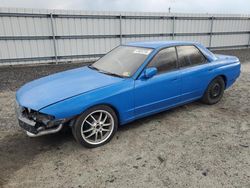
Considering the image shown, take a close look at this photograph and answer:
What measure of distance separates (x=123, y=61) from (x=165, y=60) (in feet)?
2.50

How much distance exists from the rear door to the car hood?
139 centimetres

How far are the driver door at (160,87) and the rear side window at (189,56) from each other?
152 mm

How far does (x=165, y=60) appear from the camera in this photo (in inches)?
154

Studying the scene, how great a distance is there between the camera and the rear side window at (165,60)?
377cm

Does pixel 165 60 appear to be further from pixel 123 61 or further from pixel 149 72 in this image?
pixel 123 61

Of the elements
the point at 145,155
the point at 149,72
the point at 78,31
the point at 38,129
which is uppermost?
the point at 78,31

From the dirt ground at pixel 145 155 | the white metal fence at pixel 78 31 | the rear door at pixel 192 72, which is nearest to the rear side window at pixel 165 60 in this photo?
the rear door at pixel 192 72

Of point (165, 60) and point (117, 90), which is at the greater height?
point (165, 60)

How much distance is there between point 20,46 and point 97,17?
3.66m

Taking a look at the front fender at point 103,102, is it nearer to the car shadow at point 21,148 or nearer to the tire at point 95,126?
the tire at point 95,126

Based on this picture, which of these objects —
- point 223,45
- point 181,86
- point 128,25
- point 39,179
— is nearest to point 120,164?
point 39,179

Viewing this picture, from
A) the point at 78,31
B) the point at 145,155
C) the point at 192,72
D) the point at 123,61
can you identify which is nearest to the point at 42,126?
the point at 145,155

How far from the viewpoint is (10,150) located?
3199 mm

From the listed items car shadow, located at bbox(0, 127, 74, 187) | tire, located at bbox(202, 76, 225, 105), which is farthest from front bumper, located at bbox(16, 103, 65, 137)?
tire, located at bbox(202, 76, 225, 105)
